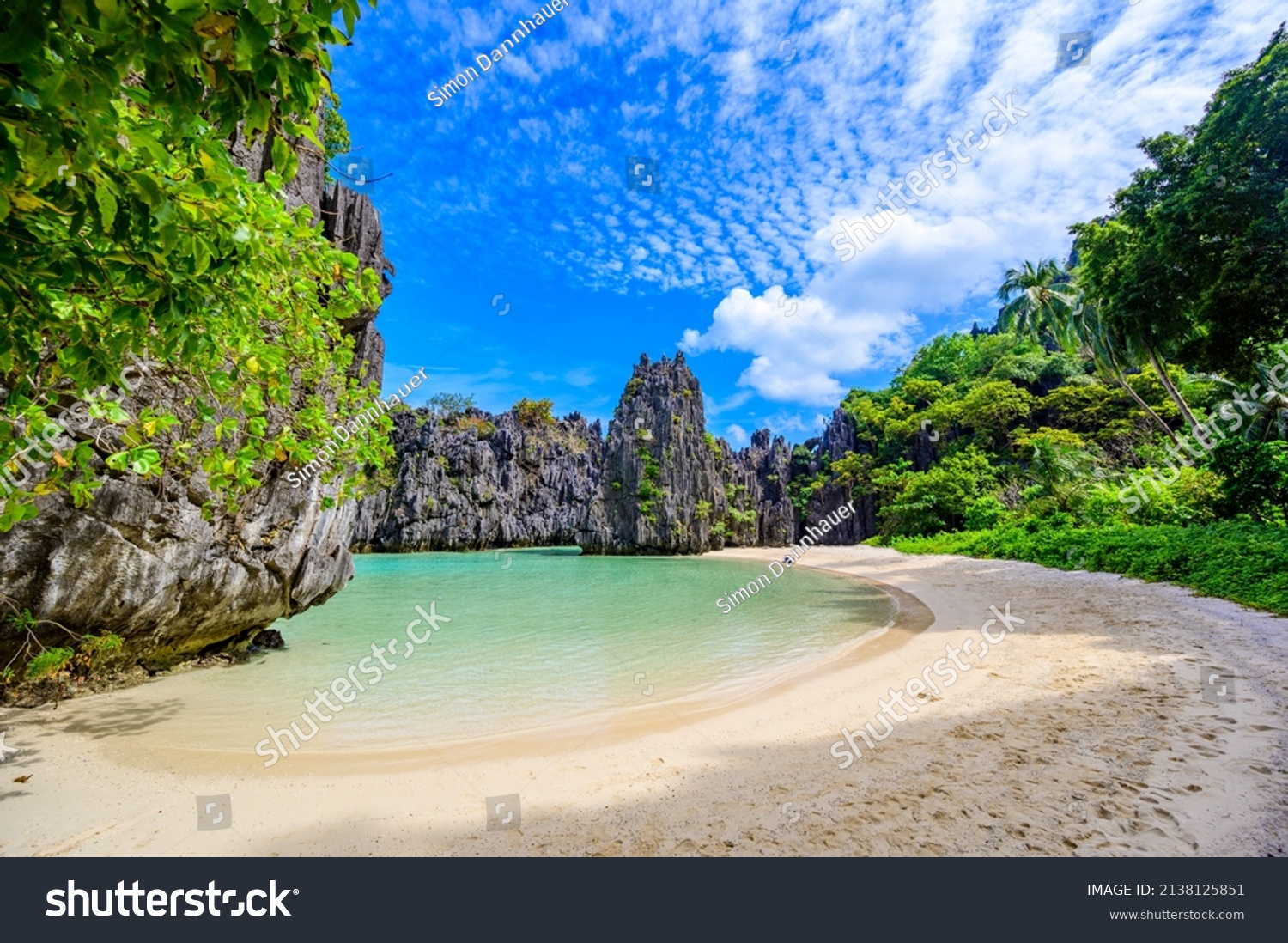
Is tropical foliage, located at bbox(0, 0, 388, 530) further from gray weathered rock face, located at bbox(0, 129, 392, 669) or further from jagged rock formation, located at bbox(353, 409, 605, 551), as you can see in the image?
jagged rock formation, located at bbox(353, 409, 605, 551)

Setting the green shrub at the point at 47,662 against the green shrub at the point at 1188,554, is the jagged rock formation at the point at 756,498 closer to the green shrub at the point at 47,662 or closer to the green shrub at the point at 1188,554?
the green shrub at the point at 1188,554

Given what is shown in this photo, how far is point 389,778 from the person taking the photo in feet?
14.4

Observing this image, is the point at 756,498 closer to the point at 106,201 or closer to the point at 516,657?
the point at 516,657

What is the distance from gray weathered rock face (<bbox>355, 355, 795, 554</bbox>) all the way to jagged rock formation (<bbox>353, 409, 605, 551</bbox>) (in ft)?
0.40

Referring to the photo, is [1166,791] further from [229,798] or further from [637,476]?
[637,476]

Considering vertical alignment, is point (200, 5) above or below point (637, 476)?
below

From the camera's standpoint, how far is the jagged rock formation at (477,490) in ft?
168

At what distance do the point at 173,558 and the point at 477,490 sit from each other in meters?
49.6

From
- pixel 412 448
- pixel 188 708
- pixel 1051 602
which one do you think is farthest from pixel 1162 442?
pixel 412 448

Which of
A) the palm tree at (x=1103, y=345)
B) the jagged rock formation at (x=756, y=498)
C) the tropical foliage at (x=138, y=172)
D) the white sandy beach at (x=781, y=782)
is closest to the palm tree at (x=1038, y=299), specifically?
the palm tree at (x=1103, y=345)

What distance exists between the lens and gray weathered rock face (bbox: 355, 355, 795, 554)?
44625 millimetres

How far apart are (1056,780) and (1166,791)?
575 mm

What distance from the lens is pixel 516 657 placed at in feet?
29.4

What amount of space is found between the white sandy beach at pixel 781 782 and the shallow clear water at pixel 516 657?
76cm
